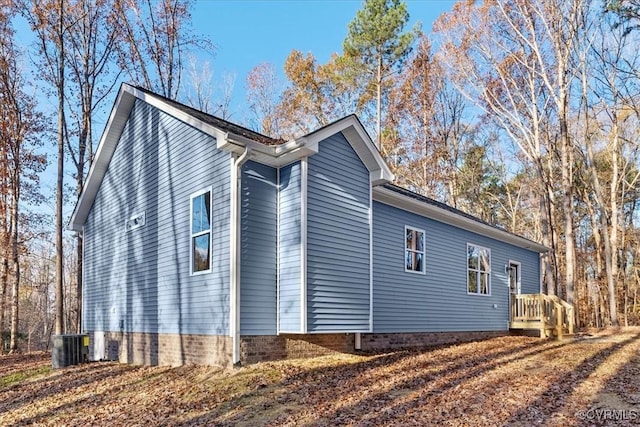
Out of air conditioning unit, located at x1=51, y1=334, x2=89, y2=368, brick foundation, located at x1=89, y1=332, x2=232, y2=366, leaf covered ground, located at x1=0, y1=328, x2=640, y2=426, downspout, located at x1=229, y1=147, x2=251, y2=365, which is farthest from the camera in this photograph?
air conditioning unit, located at x1=51, y1=334, x2=89, y2=368

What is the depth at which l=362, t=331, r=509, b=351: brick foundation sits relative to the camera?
10805 millimetres

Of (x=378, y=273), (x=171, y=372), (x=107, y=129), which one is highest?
(x=107, y=129)

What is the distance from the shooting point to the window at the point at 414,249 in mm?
11930

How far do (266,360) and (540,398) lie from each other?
4.37m

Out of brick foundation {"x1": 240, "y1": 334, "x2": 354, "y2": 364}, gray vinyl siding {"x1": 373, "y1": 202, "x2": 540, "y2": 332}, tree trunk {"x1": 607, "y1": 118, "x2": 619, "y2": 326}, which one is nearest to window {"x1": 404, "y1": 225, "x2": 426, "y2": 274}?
gray vinyl siding {"x1": 373, "y1": 202, "x2": 540, "y2": 332}

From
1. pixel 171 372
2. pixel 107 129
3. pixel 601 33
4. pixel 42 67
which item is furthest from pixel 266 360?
pixel 601 33

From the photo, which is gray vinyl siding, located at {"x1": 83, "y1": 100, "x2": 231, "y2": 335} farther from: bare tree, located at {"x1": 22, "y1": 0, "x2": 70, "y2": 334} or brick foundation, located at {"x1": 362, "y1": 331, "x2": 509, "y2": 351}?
brick foundation, located at {"x1": 362, "y1": 331, "x2": 509, "y2": 351}

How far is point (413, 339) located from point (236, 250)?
5.84m

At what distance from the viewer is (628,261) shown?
28703mm

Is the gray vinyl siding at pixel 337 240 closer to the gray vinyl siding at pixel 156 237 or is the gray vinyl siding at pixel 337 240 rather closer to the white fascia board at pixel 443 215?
the white fascia board at pixel 443 215

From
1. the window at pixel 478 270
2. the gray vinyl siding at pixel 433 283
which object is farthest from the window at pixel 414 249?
the window at pixel 478 270

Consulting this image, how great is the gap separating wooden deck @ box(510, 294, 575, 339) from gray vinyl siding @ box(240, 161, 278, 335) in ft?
30.2

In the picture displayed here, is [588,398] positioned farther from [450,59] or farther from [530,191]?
[530,191]

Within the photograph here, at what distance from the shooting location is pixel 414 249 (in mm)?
12164
